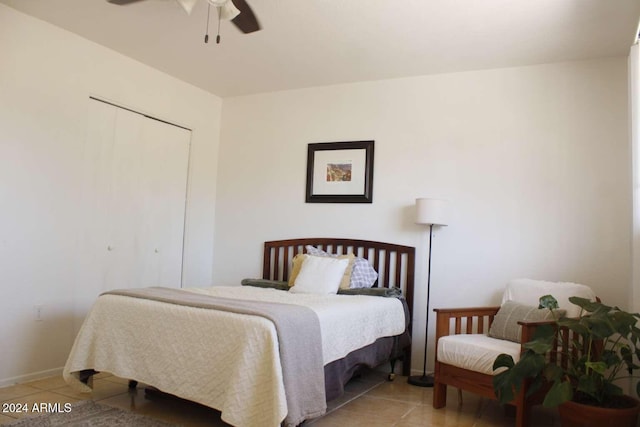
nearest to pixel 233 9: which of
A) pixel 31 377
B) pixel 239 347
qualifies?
pixel 239 347

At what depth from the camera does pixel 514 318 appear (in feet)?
10.3

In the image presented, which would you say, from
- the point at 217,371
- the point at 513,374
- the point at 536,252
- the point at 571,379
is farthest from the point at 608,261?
the point at 217,371

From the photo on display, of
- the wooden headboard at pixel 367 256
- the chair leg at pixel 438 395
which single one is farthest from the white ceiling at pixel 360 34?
the chair leg at pixel 438 395

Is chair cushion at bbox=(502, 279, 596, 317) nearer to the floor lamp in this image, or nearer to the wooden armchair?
the wooden armchair

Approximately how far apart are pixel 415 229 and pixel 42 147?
9.78 feet

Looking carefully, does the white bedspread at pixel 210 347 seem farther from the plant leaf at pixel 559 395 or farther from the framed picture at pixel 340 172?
the framed picture at pixel 340 172

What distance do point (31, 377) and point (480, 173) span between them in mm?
3734

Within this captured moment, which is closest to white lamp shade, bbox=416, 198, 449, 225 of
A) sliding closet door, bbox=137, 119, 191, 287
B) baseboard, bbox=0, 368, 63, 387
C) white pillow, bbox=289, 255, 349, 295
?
white pillow, bbox=289, 255, 349, 295

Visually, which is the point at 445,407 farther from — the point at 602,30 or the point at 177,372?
the point at 602,30

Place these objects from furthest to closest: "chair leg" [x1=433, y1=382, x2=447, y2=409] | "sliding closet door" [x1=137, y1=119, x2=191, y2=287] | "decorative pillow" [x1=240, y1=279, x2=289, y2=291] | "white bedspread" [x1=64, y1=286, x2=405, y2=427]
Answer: "sliding closet door" [x1=137, y1=119, x2=191, y2=287] < "decorative pillow" [x1=240, y1=279, x2=289, y2=291] < "chair leg" [x1=433, y1=382, x2=447, y2=409] < "white bedspread" [x1=64, y1=286, x2=405, y2=427]

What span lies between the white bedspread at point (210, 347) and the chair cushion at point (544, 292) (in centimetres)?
103

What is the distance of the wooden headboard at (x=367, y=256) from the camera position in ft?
13.6

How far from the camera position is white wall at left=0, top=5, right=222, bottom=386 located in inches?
132

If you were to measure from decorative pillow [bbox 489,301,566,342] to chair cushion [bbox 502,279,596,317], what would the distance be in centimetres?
15
